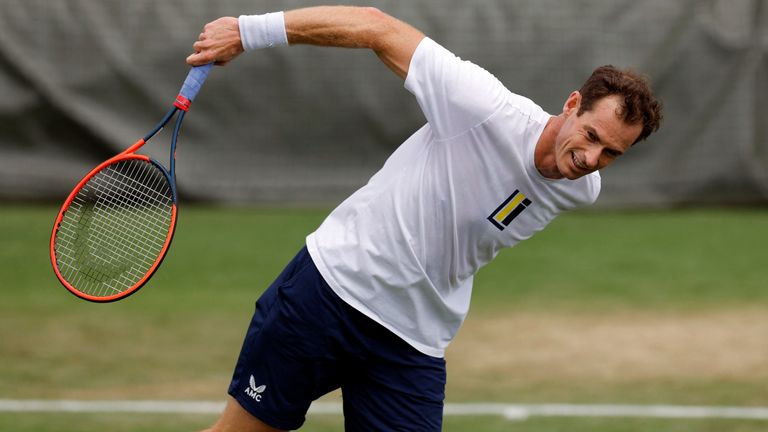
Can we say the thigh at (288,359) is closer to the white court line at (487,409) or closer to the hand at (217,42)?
the hand at (217,42)

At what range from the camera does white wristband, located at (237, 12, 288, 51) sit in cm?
413

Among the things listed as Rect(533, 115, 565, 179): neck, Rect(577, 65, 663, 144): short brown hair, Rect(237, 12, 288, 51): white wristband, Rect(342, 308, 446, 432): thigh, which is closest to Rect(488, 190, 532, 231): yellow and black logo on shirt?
Rect(533, 115, 565, 179): neck

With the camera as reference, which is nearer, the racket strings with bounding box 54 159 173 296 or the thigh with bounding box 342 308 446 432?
the thigh with bounding box 342 308 446 432

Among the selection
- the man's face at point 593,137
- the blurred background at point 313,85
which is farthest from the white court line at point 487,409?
the blurred background at point 313,85

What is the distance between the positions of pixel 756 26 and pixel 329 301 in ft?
27.4

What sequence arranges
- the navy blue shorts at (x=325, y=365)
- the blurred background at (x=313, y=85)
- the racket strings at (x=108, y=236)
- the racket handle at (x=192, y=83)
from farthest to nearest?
the blurred background at (x=313, y=85) → the racket strings at (x=108, y=236) → the navy blue shorts at (x=325, y=365) → the racket handle at (x=192, y=83)

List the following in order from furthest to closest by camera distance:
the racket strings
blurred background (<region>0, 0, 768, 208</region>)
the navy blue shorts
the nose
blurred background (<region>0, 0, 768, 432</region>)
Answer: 1. blurred background (<region>0, 0, 768, 208</region>)
2. blurred background (<region>0, 0, 768, 432</region>)
3. the racket strings
4. the navy blue shorts
5. the nose

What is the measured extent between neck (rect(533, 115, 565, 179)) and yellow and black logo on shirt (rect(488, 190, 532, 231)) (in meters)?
0.13

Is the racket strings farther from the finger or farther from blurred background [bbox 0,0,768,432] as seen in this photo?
blurred background [bbox 0,0,768,432]

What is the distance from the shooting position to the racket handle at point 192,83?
14.0 feet

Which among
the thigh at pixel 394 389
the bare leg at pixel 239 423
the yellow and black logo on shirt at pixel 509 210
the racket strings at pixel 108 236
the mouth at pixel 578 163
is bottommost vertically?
the bare leg at pixel 239 423

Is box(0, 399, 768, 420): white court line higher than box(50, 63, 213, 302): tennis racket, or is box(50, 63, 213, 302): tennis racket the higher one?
box(50, 63, 213, 302): tennis racket

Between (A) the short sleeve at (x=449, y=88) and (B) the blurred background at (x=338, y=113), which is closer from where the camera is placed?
(A) the short sleeve at (x=449, y=88)

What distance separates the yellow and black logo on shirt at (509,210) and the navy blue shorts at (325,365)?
1.79ft
